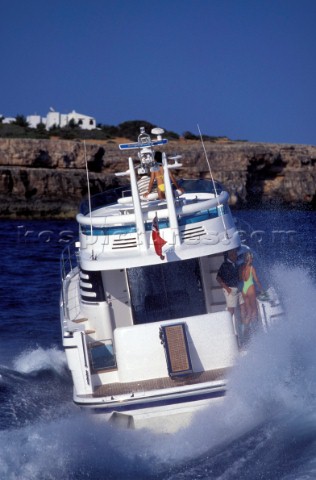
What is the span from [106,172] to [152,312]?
37.3 m

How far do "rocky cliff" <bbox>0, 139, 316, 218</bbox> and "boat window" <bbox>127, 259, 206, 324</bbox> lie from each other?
28776 mm

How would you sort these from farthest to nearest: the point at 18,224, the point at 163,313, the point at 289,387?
the point at 18,224
the point at 163,313
the point at 289,387

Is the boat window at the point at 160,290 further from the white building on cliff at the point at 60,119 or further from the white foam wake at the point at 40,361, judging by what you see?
the white building on cliff at the point at 60,119

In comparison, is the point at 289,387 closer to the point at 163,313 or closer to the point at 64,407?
the point at 163,313

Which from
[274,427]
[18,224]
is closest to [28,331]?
[274,427]

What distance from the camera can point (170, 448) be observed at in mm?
7801

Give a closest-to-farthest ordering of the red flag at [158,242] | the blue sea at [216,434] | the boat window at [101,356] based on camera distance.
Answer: the blue sea at [216,434], the red flag at [158,242], the boat window at [101,356]

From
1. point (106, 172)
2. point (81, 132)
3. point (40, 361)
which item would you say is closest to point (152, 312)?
point (40, 361)

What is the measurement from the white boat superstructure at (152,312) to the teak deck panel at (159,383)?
11mm

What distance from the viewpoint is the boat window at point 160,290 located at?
959 cm

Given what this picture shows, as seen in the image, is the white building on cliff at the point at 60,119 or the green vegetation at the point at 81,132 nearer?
the green vegetation at the point at 81,132

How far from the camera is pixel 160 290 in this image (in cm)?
959

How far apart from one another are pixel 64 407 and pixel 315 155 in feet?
149

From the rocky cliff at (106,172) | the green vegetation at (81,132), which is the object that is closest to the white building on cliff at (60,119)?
the green vegetation at (81,132)
